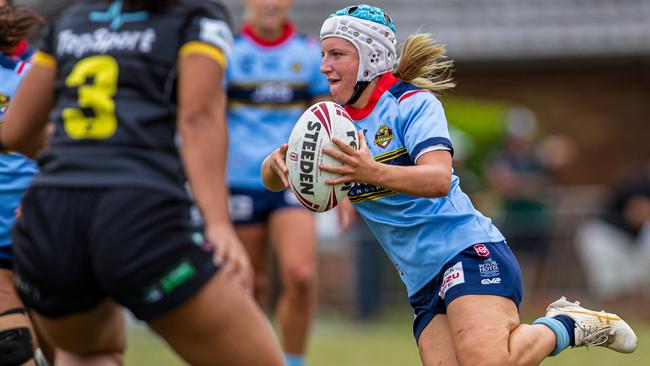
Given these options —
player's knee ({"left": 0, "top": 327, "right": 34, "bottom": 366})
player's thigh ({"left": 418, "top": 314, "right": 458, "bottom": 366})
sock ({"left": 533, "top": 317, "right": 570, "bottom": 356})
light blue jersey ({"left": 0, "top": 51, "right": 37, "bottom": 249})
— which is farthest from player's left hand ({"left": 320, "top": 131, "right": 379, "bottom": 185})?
light blue jersey ({"left": 0, "top": 51, "right": 37, "bottom": 249})

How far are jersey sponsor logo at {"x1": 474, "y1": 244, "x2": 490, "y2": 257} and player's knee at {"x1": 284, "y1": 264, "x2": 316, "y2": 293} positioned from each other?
2689 mm

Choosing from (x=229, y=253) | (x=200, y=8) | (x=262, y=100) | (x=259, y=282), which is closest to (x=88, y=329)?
(x=229, y=253)

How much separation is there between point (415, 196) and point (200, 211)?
119 centimetres

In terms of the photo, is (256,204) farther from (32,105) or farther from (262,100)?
(32,105)

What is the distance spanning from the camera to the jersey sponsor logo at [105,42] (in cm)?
423

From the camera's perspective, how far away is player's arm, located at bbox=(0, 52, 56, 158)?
14.6ft

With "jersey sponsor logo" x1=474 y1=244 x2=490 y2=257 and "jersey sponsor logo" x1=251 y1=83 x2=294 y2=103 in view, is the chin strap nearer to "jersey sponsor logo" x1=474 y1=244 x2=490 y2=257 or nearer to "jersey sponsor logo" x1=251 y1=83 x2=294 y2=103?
"jersey sponsor logo" x1=474 y1=244 x2=490 y2=257

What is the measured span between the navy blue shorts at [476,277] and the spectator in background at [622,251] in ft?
30.5

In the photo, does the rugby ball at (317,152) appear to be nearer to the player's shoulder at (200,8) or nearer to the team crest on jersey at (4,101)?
the player's shoulder at (200,8)

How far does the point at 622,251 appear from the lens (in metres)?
14.5

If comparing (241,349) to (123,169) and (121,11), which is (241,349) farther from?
(121,11)

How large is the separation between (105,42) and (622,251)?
1117cm

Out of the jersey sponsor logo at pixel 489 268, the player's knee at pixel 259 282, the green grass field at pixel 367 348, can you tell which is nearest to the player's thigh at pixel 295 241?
the player's knee at pixel 259 282

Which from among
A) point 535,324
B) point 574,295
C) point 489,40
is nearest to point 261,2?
point 535,324
